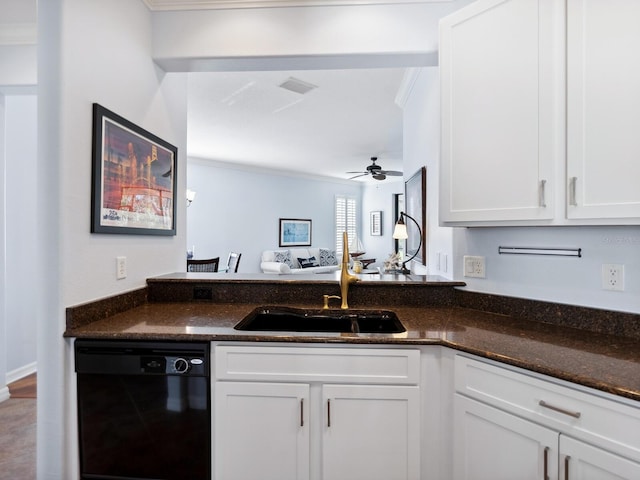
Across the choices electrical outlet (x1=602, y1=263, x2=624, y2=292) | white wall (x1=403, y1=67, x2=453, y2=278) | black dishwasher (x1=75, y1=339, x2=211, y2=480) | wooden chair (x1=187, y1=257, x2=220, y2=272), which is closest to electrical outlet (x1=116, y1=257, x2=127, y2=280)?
black dishwasher (x1=75, y1=339, x2=211, y2=480)

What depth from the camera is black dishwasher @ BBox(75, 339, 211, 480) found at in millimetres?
1450

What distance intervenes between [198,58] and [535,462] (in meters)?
2.51

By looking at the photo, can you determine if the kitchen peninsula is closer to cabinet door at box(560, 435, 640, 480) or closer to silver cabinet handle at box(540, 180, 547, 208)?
cabinet door at box(560, 435, 640, 480)

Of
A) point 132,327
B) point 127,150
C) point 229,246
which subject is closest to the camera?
point 132,327

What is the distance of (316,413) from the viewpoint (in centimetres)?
144

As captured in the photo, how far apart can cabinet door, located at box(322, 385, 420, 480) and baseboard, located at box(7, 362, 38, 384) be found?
3.08 meters

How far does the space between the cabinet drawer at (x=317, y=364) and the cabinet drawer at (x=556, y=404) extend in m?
0.22

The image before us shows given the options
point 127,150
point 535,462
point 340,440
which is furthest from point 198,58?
point 535,462

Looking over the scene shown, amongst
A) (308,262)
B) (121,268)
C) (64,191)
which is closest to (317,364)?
(121,268)

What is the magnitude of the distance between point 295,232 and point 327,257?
101 centimetres

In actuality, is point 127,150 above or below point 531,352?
above

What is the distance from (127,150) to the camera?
1807mm

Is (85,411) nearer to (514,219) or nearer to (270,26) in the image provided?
(514,219)

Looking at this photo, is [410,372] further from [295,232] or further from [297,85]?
[295,232]
